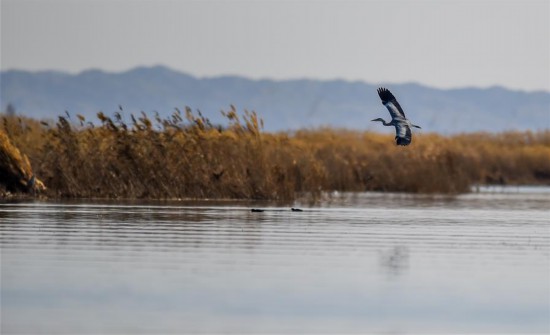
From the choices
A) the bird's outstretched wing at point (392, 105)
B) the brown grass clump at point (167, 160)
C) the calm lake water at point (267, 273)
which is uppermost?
the bird's outstretched wing at point (392, 105)

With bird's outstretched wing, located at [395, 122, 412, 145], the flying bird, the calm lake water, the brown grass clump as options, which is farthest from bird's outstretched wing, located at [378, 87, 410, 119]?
the brown grass clump

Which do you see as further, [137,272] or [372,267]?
[372,267]

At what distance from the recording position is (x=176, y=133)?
31.1 meters

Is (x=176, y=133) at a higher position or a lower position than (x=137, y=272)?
higher

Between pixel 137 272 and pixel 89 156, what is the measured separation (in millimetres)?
15370

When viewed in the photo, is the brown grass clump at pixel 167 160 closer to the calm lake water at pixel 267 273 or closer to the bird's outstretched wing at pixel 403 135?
the calm lake water at pixel 267 273

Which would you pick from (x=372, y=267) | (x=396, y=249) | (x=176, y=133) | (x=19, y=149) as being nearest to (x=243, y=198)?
(x=176, y=133)

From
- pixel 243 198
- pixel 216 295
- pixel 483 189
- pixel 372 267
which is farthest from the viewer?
pixel 483 189

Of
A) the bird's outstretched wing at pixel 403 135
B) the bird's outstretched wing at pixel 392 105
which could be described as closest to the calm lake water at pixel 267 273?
the bird's outstretched wing at pixel 403 135

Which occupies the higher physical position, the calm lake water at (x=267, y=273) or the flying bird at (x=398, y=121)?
the flying bird at (x=398, y=121)

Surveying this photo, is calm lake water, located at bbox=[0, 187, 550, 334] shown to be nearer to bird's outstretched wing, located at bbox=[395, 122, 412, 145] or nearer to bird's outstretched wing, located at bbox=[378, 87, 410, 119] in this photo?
bird's outstretched wing, located at bbox=[395, 122, 412, 145]

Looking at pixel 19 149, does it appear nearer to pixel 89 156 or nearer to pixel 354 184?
pixel 89 156

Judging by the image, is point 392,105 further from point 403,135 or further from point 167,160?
point 167,160

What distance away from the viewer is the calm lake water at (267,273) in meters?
11.9
